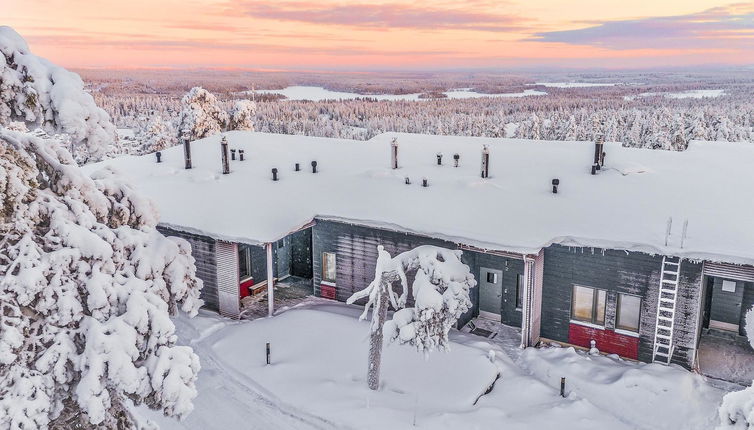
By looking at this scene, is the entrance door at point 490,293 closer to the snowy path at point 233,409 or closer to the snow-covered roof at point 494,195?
the snow-covered roof at point 494,195


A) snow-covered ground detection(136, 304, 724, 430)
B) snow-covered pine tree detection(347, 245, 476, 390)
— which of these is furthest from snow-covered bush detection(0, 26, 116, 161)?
snow-covered ground detection(136, 304, 724, 430)

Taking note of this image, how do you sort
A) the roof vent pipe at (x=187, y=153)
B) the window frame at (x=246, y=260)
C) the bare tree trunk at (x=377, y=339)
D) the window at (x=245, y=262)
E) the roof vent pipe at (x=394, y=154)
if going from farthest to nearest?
the roof vent pipe at (x=187, y=153) < the roof vent pipe at (x=394, y=154) < the window at (x=245, y=262) < the window frame at (x=246, y=260) < the bare tree trunk at (x=377, y=339)

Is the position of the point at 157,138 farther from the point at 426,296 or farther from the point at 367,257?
the point at 426,296

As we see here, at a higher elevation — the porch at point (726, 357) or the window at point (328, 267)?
the window at point (328, 267)

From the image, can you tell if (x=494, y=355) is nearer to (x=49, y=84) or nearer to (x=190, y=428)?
(x=190, y=428)

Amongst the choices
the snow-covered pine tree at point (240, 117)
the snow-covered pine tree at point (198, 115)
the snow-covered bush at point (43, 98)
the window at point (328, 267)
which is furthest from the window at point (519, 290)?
the snow-covered pine tree at point (240, 117)

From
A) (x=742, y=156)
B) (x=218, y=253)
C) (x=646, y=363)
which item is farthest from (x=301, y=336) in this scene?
(x=742, y=156)
